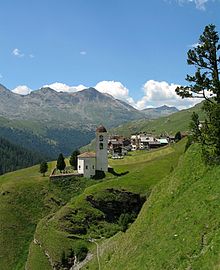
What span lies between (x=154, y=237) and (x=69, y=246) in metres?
36.7

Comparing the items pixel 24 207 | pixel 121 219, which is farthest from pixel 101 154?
pixel 121 219

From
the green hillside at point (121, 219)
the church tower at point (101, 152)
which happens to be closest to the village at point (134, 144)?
the green hillside at point (121, 219)

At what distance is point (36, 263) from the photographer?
6681 centimetres

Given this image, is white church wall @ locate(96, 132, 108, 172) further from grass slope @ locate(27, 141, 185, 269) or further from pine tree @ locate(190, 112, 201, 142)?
pine tree @ locate(190, 112, 201, 142)

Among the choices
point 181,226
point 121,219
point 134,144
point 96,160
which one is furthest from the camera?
point 134,144

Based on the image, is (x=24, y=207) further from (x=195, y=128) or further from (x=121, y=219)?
(x=195, y=128)

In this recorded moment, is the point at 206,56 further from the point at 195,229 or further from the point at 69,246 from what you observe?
the point at 69,246

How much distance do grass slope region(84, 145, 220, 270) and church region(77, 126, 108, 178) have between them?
50892 mm

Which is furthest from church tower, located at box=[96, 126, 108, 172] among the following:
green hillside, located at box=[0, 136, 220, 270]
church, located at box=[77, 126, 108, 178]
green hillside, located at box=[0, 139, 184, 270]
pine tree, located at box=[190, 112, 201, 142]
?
pine tree, located at box=[190, 112, 201, 142]

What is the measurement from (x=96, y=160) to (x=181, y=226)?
68.3 metres

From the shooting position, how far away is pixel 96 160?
3851 inches

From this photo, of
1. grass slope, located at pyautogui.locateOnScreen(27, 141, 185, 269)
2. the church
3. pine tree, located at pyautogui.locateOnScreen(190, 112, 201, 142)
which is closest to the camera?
pine tree, located at pyautogui.locateOnScreen(190, 112, 201, 142)

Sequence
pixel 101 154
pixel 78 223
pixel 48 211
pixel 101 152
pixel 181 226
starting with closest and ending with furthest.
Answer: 1. pixel 181 226
2. pixel 78 223
3. pixel 48 211
4. pixel 101 154
5. pixel 101 152

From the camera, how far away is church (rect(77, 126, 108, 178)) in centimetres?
9594
